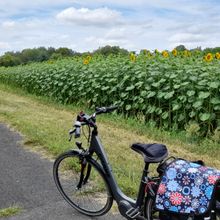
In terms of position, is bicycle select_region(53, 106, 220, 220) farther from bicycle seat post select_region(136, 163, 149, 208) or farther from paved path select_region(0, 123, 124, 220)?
paved path select_region(0, 123, 124, 220)

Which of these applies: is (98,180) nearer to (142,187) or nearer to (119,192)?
(119,192)

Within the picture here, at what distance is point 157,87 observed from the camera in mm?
8523

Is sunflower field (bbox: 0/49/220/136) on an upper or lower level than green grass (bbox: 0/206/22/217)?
upper

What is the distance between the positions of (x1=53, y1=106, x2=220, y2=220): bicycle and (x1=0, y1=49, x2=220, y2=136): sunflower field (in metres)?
3.04

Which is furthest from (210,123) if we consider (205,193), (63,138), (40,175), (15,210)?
(205,193)

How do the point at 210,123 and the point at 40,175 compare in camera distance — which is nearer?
the point at 40,175

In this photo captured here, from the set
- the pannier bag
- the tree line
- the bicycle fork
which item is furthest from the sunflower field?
the tree line

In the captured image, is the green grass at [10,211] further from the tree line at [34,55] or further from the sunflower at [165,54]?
the tree line at [34,55]

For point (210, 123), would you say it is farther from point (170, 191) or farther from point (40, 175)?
point (170, 191)

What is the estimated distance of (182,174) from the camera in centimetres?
318

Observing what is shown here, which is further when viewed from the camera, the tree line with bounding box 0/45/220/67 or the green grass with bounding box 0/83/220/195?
the tree line with bounding box 0/45/220/67

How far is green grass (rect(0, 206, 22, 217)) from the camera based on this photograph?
441 cm

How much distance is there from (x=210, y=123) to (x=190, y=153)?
3.21ft

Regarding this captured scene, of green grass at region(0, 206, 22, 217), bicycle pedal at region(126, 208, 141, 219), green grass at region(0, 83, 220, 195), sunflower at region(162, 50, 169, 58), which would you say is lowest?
green grass at region(0, 206, 22, 217)
